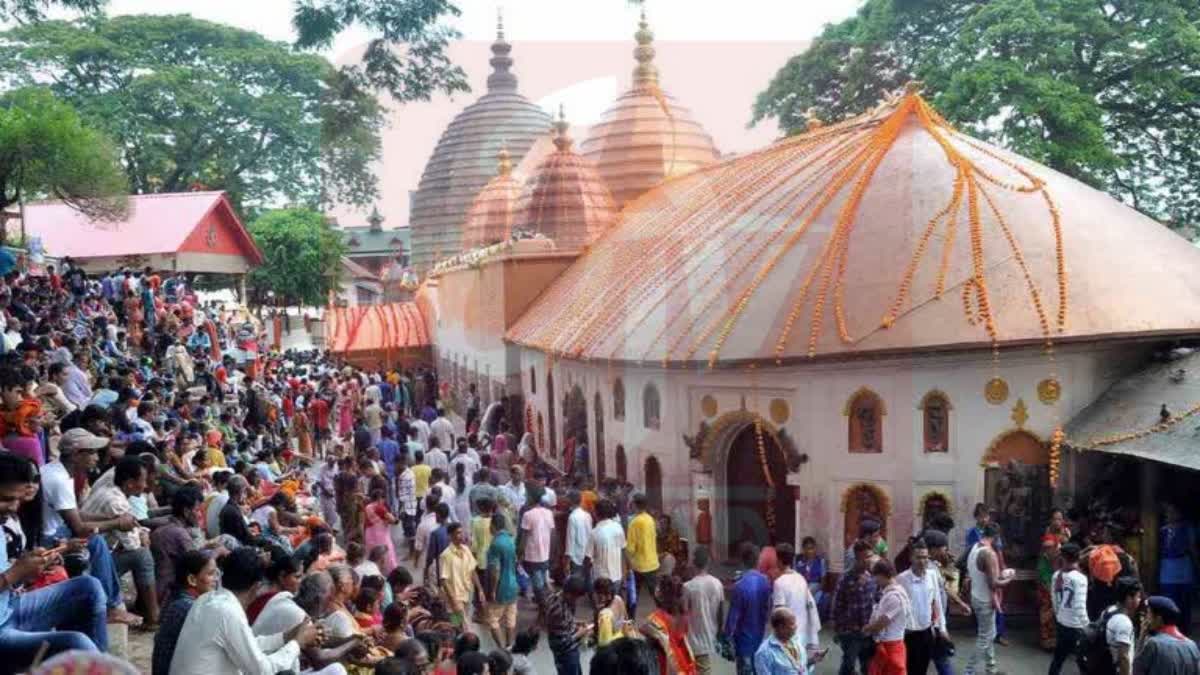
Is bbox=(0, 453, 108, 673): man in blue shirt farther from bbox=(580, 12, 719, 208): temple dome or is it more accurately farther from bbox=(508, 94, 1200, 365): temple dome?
bbox=(580, 12, 719, 208): temple dome

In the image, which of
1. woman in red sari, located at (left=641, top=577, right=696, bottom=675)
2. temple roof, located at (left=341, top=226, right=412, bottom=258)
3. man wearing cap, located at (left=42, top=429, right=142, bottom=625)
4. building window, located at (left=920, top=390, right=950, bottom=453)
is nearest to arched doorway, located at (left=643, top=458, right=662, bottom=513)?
building window, located at (left=920, top=390, right=950, bottom=453)

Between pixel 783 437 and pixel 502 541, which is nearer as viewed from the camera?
pixel 502 541

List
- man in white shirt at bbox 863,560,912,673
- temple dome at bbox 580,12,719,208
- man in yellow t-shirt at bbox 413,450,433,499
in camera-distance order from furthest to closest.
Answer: temple dome at bbox 580,12,719,208 → man in yellow t-shirt at bbox 413,450,433,499 → man in white shirt at bbox 863,560,912,673

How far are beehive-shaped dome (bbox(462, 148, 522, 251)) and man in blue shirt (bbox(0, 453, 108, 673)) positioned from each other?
22.0m

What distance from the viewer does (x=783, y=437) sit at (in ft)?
41.4

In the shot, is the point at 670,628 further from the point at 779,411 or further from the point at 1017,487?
the point at 1017,487

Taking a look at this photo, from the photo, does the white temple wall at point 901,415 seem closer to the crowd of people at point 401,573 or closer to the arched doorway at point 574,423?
the crowd of people at point 401,573

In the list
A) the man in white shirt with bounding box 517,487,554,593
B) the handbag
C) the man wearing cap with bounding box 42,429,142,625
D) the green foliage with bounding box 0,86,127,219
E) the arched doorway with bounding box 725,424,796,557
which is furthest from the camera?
the green foliage with bounding box 0,86,127,219

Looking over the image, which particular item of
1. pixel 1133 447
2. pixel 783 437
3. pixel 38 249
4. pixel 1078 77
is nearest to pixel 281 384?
pixel 38 249

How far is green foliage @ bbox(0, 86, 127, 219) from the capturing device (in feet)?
69.6

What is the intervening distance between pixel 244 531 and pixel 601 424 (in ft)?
27.7

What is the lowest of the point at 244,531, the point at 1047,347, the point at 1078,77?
the point at 244,531

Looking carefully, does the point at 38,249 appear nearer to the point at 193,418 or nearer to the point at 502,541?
the point at 193,418

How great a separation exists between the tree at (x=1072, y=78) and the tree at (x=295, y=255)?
18.4 metres
